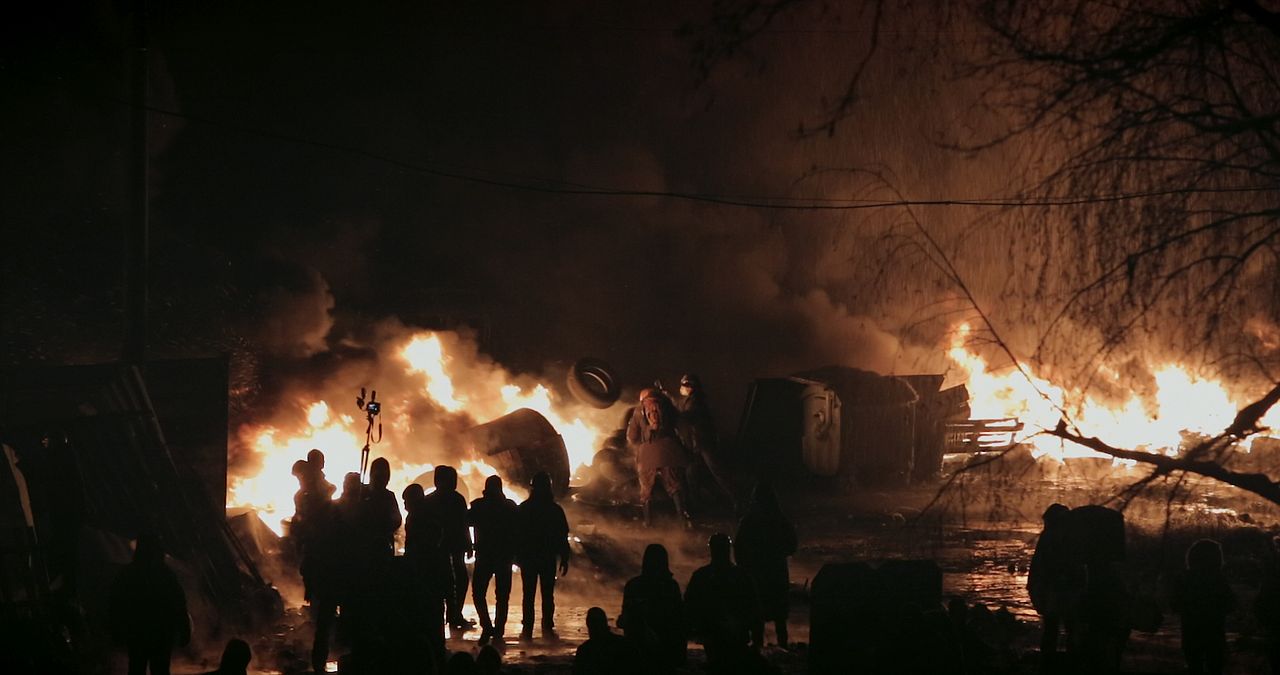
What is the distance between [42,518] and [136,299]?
3461 millimetres

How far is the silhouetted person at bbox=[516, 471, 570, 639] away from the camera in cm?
1068

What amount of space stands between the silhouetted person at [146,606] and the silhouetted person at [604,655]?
10.6 feet

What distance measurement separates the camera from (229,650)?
5895 millimetres

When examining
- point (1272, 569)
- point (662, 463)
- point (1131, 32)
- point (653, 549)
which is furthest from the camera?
point (662, 463)

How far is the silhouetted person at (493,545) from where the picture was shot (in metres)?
10.6

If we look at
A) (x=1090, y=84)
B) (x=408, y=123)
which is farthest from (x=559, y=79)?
(x=1090, y=84)

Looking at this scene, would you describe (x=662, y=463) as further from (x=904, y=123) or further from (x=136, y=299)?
(x=904, y=123)

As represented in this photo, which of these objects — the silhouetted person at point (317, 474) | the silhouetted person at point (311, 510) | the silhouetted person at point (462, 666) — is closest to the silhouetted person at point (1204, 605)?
the silhouetted person at point (462, 666)

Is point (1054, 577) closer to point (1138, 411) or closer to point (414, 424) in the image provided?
point (414, 424)

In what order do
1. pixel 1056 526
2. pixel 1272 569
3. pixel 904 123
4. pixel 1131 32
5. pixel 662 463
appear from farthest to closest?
pixel 904 123 < pixel 662 463 < pixel 1056 526 < pixel 1272 569 < pixel 1131 32

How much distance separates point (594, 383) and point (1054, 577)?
568 inches

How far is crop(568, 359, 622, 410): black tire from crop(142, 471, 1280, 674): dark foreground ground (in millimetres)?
3947

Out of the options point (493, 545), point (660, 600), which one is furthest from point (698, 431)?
point (660, 600)

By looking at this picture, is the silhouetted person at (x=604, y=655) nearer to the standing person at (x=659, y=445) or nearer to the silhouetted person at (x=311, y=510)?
the silhouetted person at (x=311, y=510)
